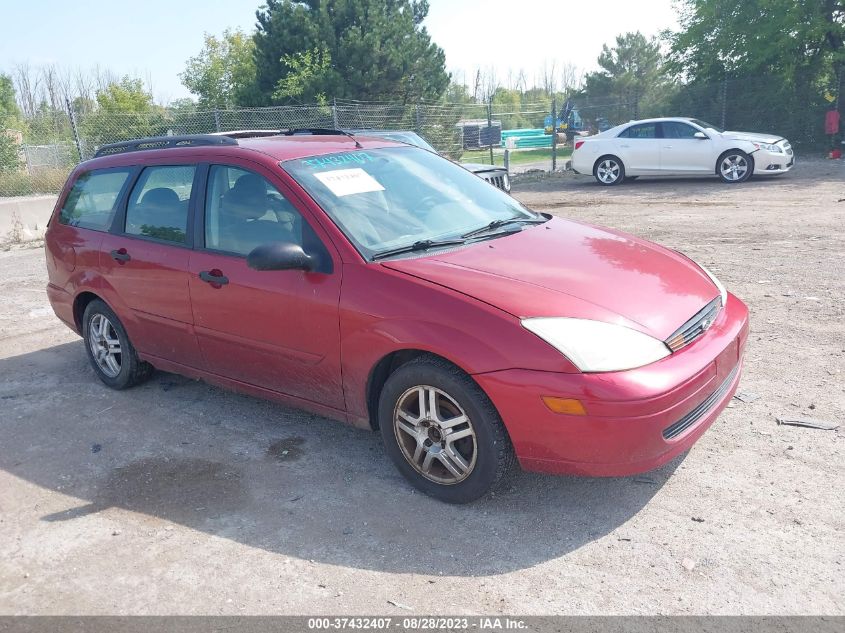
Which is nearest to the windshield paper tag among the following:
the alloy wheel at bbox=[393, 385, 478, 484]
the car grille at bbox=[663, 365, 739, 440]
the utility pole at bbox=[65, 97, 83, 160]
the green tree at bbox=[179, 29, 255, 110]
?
the alloy wheel at bbox=[393, 385, 478, 484]

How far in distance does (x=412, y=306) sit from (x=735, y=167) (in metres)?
14.4

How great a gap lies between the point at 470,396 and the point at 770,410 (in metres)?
2.14

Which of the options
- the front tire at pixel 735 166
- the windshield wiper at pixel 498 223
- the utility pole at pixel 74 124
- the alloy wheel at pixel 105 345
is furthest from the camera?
the front tire at pixel 735 166

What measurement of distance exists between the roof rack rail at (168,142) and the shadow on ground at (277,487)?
177 cm

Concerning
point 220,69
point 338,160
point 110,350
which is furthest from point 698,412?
point 220,69

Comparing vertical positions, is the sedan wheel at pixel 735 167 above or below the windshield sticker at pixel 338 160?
below

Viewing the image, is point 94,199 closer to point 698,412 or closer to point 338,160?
point 338,160

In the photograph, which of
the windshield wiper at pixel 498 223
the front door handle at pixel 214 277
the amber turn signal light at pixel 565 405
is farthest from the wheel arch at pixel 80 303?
the amber turn signal light at pixel 565 405

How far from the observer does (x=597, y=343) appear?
3148 mm

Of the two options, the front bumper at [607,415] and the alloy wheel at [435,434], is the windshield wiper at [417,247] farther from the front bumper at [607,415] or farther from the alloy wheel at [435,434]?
the front bumper at [607,415]

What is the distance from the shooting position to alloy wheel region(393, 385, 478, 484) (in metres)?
3.42

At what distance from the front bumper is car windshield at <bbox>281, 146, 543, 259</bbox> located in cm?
114

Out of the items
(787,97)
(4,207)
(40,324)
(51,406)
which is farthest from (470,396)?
(787,97)

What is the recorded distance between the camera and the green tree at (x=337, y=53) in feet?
81.0
